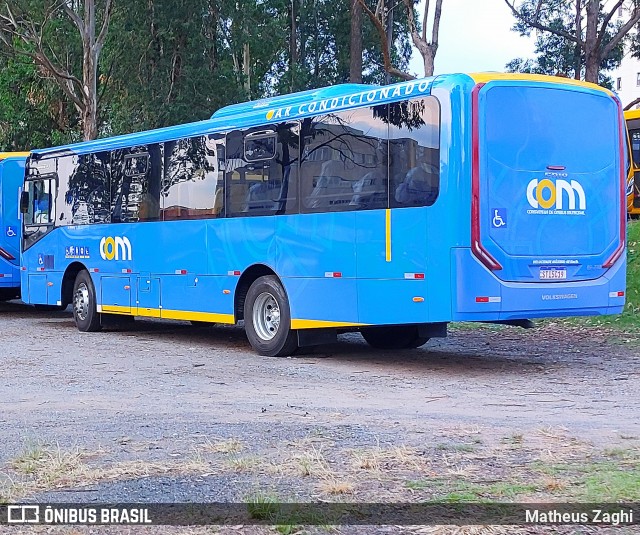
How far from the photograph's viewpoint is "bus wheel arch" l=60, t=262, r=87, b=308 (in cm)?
1788

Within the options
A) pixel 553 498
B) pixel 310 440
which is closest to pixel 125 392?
pixel 310 440

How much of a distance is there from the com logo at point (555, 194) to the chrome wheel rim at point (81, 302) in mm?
8820

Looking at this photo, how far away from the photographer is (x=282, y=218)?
13.1 meters

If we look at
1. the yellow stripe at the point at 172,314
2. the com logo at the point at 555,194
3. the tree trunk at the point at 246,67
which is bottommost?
the yellow stripe at the point at 172,314

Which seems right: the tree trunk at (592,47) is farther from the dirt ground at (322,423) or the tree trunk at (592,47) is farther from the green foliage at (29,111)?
the green foliage at (29,111)

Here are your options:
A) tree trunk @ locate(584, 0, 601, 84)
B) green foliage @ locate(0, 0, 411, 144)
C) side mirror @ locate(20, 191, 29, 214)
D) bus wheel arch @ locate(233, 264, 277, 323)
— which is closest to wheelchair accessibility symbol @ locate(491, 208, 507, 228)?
bus wheel arch @ locate(233, 264, 277, 323)

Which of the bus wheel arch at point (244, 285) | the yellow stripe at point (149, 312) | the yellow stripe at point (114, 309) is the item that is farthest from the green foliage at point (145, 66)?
the bus wheel arch at point (244, 285)

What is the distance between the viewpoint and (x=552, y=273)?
1128 cm

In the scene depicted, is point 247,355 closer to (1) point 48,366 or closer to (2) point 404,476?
(1) point 48,366

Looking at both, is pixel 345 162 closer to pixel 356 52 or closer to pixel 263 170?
pixel 263 170

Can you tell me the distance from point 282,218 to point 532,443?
659 cm

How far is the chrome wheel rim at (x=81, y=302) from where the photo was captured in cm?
1731

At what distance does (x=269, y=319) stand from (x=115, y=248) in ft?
13.6

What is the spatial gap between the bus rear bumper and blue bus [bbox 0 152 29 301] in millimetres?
13258
